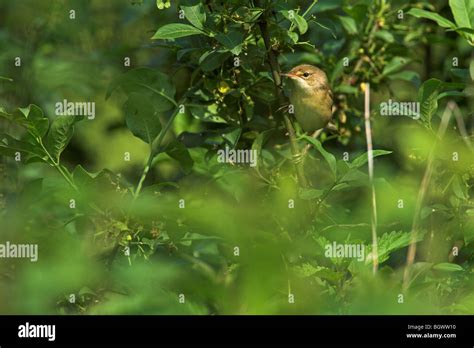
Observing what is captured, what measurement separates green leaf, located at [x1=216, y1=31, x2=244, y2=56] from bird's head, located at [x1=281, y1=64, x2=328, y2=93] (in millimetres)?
1003

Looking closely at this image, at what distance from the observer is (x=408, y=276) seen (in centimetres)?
281

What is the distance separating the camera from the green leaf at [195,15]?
9.45 ft

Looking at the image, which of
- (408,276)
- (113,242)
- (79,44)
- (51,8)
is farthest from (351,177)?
(79,44)

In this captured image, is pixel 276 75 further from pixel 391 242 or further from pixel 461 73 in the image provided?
pixel 461 73

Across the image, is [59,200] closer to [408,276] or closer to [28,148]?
[28,148]

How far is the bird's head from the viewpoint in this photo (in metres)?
3.84

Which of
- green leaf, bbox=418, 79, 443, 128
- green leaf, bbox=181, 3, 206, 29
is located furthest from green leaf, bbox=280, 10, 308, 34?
green leaf, bbox=418, 79, 443, 128

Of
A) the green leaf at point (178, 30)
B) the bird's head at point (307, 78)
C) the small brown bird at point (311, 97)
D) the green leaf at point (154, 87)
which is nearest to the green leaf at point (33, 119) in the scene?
the green leaf at point (178, 30)

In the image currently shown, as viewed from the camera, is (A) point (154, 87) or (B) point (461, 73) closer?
(A) point (154, 87)

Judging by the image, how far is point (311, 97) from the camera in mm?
3758

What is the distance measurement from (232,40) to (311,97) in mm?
1015

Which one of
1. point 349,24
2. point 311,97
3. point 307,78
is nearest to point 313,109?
point 311,97

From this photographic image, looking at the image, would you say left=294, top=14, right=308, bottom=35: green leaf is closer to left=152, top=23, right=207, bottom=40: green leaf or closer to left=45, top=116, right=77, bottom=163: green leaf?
left=152, top=23, right=207, bottom=40: green leaf
